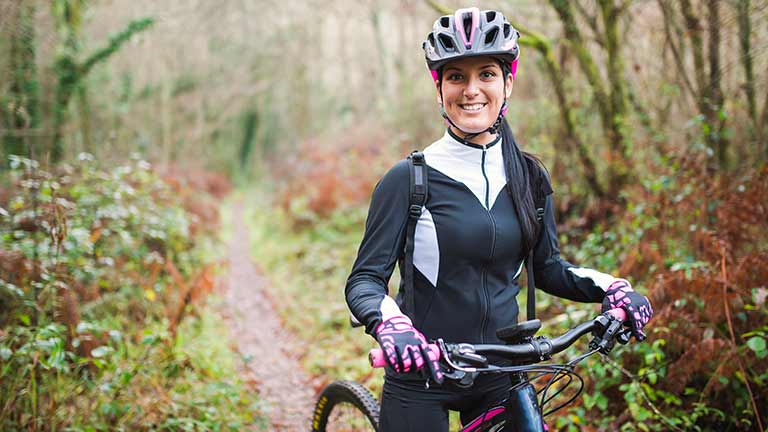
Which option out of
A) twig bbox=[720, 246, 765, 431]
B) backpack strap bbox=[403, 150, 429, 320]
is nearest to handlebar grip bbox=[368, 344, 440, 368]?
backpack strap bbox=[403, 150, 429, 320]

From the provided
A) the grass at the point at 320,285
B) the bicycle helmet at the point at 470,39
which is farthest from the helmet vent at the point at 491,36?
the grass at the point at 320,285

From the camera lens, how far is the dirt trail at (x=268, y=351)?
575 centimetres

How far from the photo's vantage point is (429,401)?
256cm

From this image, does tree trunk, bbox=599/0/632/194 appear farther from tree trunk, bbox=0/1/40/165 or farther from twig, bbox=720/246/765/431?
tree trunk, bbox=0/1/40/165

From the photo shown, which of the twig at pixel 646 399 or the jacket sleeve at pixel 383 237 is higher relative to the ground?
the jacket sleeve at pixel 383 237

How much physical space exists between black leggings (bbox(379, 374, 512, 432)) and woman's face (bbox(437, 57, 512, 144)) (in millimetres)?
1158

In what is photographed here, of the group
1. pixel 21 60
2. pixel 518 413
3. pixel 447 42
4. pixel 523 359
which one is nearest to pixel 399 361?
pixel 523 359

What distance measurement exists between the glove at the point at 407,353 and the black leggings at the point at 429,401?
57 cm

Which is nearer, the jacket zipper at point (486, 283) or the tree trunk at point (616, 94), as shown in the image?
the jacket zipper at point (486, 283)

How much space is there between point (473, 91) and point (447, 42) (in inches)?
9.3

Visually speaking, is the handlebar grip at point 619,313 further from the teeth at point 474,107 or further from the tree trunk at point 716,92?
the tree trunk at point 716,92

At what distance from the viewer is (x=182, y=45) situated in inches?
992

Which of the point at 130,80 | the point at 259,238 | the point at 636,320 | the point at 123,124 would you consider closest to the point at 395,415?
the point at 636,320

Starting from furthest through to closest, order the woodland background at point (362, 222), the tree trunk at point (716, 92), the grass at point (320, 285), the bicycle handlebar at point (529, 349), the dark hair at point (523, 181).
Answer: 1. the grass at point (320, 285)
2. the tree trunk at point (716, 92)
3. the woodland background at point (362, 222)
4. the dark hair at point (523, 181)
5. the bicycle handlebar at point (529, 349)
